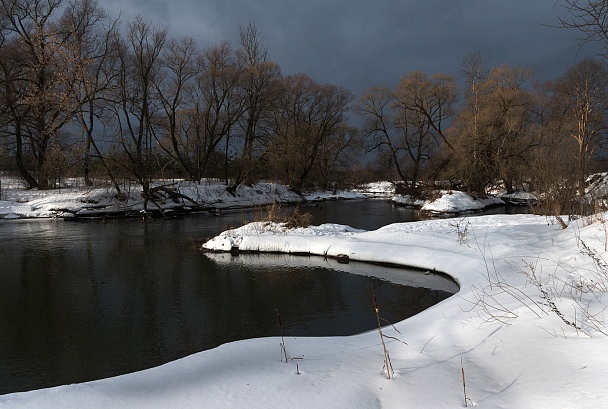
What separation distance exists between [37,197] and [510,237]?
2760 cm

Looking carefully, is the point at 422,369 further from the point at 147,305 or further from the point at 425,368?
the point at 147,305

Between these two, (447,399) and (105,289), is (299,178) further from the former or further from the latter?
(447,399)

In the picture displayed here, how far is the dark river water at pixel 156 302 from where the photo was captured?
521 cm

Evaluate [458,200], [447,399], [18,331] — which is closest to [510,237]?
[447,399]

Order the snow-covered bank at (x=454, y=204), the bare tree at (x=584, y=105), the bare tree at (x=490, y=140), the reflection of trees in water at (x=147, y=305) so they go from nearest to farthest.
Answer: the reflection of trees in water at (x=147, y=305) → the bare tree at (x=584, y=105) → the snow-covered bank at (x=454, y=204) → the bare tree at (x=490, y=140)

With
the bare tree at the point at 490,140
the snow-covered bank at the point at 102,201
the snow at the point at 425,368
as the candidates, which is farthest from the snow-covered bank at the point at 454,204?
the snow at the point at 425,368

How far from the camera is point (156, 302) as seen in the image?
7.50m

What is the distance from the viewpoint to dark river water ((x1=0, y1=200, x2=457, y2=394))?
5.21m

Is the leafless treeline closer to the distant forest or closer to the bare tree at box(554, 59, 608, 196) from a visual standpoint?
the distant forest

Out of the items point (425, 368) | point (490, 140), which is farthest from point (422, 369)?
point (490, 140)

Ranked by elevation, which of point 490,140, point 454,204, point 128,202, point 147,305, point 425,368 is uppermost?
point 490,140

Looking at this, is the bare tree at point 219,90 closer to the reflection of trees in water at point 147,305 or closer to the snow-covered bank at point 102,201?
the snow-covered bank at point 102,201

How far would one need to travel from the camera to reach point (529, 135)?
A: 3073cm

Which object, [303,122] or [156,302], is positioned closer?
[156,302]
